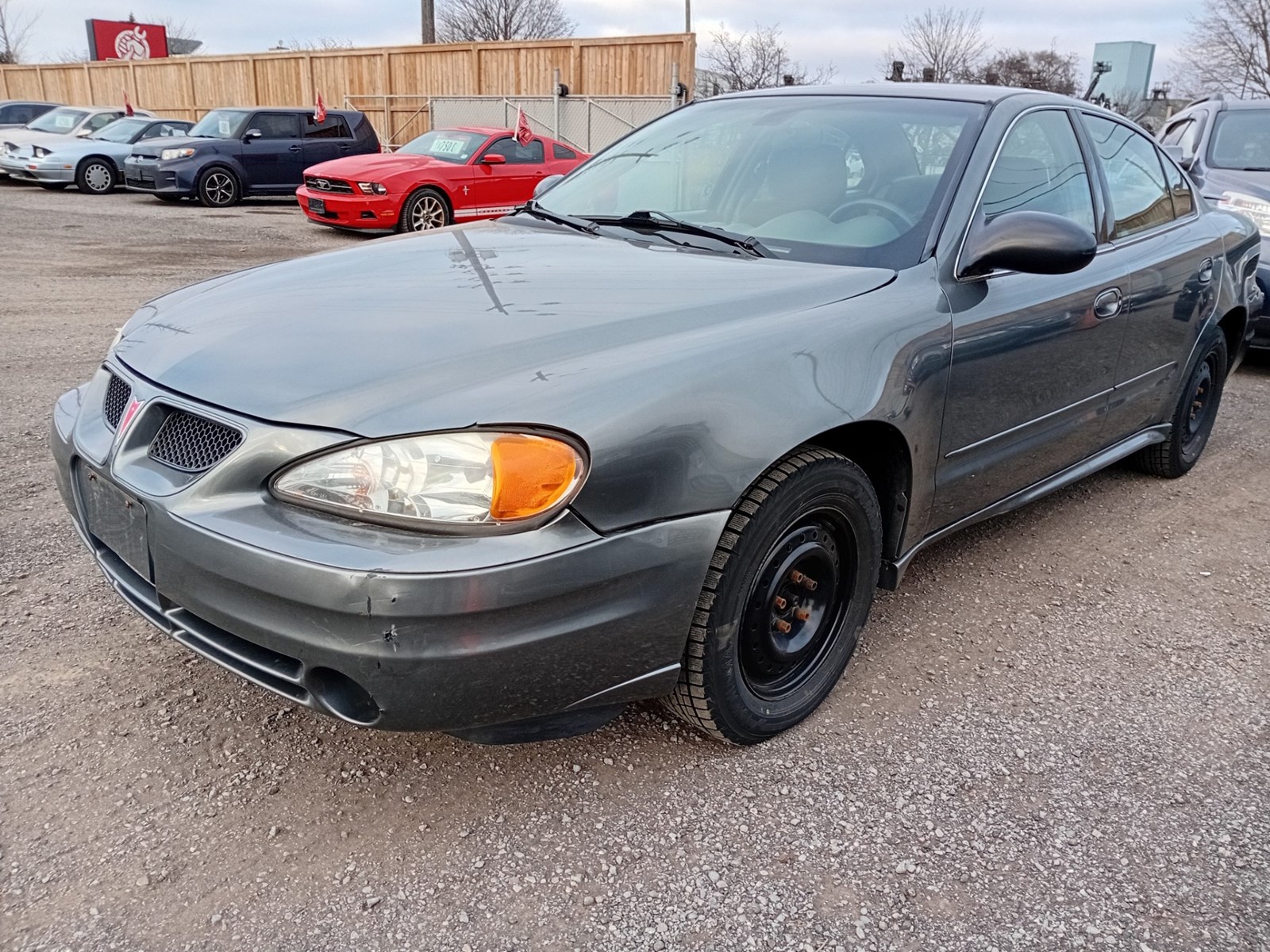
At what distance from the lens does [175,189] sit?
50.1 ft

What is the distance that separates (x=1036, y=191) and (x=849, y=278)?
105 cm

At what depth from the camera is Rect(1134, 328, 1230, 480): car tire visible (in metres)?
4.33

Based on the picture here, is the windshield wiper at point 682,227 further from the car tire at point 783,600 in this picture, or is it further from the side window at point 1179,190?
the side window at point 1179,190

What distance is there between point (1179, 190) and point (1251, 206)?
3.00 meters

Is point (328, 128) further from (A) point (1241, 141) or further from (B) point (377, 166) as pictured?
(A) point (1241, 141)

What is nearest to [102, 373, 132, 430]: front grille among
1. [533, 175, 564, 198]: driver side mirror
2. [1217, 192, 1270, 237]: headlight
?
[533, 175, 564, 198]: driver side mirror

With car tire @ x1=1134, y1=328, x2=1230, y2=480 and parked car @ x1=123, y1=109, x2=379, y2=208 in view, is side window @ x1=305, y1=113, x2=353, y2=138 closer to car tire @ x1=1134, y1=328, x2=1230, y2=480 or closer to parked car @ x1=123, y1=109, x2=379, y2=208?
parked car @ x1=123, y1=109, x2=379, y2=208

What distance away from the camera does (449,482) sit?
1.85 m

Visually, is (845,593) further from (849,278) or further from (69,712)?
(69,712)

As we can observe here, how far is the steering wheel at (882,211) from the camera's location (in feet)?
9.23

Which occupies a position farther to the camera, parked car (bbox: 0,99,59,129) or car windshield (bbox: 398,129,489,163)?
parked car (bbox: 0,99,59,129)

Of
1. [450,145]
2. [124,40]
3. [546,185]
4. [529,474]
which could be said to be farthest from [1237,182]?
[124,40]

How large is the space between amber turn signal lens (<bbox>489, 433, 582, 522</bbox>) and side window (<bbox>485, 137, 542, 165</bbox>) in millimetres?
11782

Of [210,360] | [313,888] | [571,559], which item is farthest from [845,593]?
[210,360]
